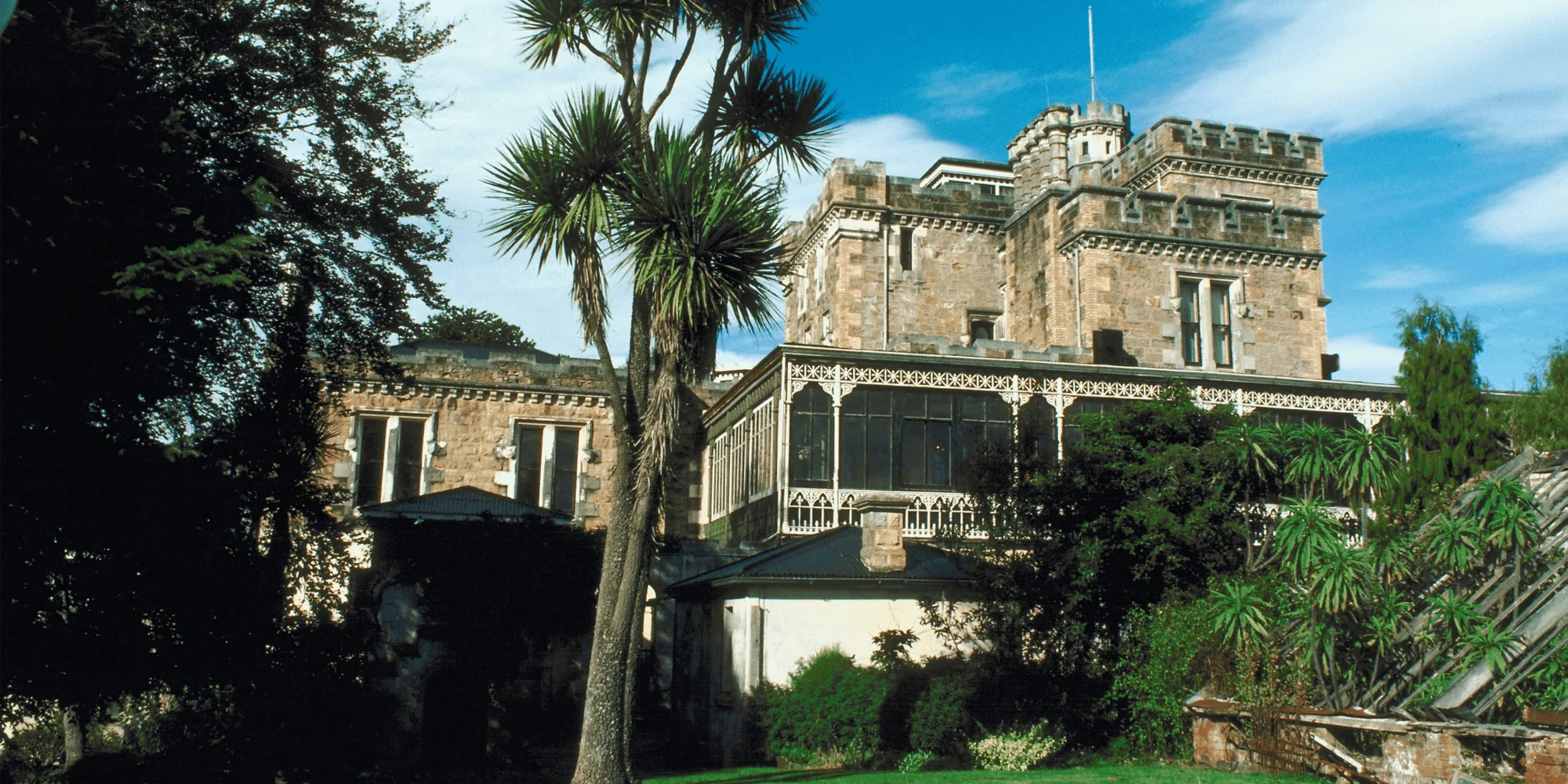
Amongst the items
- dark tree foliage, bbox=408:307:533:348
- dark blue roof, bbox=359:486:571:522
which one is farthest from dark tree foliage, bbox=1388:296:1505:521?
dark tree foliage, bbox=408:307:533:348

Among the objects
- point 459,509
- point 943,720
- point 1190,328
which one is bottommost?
point 943,720

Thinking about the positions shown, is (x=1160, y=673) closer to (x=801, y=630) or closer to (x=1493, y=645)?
(x=1493, y=645)

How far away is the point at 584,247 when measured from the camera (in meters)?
13.2

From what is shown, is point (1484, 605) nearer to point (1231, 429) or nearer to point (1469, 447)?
point (1231, 429)

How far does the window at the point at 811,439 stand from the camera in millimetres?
23141

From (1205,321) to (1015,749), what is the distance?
1649 cm

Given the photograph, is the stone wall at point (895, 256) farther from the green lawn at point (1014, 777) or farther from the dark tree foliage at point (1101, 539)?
the green lawn at point (1014, 777)

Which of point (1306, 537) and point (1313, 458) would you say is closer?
point (1306, 537)

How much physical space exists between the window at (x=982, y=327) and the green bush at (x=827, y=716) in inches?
703

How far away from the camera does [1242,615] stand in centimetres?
1352

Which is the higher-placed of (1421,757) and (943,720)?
(1421,757)

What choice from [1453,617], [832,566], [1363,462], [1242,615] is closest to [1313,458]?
[1363,462]

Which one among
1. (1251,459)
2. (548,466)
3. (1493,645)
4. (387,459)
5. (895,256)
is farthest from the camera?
(895,256)

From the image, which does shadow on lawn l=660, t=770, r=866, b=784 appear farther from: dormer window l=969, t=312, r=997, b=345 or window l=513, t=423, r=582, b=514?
dormer window l=969, t=312, r=997, b=345
